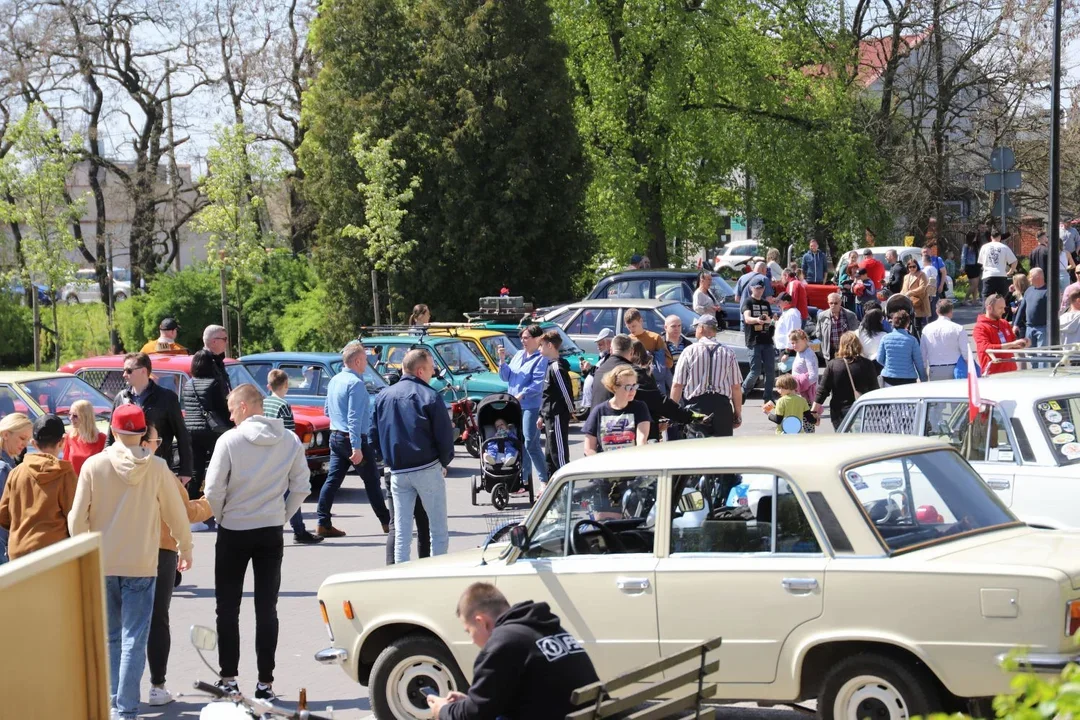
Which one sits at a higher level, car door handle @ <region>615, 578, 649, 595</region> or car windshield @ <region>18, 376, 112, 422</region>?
car windshield @ <region>18, 376, 112, 422</region>

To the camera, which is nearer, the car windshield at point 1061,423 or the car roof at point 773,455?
the car roof at point 773,455

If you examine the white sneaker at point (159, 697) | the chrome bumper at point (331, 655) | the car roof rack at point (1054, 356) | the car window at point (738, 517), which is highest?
the car roof rack at point (1054, 356)

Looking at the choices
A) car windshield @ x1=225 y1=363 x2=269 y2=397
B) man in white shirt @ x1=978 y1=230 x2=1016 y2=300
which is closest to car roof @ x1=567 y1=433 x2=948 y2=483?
car windshield @ x1=225 y1=363 x2=269 y2=397

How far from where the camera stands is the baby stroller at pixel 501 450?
556 inches

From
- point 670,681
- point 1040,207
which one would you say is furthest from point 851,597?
point 1040,207

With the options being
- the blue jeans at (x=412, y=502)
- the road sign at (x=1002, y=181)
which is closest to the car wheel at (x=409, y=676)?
the blue jeans at (x=412, y=502)

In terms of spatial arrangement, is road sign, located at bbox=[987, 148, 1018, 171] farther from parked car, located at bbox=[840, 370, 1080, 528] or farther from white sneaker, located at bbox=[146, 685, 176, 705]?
white sneaker, located at bbox=[146, 685, 176, 705]

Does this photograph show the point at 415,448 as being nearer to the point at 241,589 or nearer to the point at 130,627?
the point at 241,589

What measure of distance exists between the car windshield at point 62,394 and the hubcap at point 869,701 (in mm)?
10780

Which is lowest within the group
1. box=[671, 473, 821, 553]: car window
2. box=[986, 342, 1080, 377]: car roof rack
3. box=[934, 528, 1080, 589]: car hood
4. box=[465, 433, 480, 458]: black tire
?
box=[465, 433, 480, 458]: black tire

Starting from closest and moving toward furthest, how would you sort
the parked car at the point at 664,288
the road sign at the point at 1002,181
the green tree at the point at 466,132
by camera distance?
the road sign at the point at 1002,181, the parked car at the point at 664,288, the green tree at the point at 466,132

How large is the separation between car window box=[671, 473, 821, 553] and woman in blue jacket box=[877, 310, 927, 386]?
772 cm

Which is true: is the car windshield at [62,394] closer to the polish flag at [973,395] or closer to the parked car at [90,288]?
the polish flag at [973,395]

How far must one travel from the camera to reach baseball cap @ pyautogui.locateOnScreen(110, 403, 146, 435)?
737 cm
